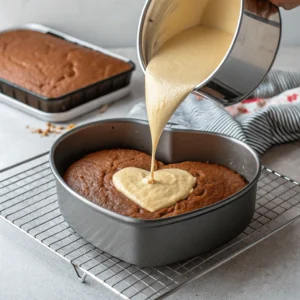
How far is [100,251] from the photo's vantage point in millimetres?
1261

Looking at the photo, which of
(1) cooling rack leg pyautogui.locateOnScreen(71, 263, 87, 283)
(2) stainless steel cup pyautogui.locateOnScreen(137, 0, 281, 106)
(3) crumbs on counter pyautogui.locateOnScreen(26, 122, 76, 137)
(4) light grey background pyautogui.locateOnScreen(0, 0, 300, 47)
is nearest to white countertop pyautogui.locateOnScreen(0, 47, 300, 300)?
(1) cooling rack leg pyautogui.locateOnScreen(71, 263, 87, 283)

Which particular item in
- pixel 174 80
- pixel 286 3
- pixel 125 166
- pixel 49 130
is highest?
pixel 286 3

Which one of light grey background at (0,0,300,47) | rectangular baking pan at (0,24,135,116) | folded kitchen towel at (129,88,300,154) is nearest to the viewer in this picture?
folded kitchen towel at (129,88,300,154)

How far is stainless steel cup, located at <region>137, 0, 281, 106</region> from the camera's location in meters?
1.21

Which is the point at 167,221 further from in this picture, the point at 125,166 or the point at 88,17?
the point at 88,17

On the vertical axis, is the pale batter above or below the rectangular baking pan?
above

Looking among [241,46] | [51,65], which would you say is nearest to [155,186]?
[241,46]

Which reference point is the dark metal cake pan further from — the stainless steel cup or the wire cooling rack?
the stainless steel cup

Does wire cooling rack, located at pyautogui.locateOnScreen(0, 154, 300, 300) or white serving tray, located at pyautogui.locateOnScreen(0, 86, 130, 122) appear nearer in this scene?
wire cooling rack, located at pyautogui.locateOnScreen(0, 154, 300, 300)

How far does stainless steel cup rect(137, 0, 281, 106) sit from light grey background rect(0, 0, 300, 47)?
103cm

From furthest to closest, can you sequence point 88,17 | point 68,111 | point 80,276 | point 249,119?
point 88,17, point 68,111, point 249,119, point 80,276

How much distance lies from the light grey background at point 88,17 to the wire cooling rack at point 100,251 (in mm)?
862

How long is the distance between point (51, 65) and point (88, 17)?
478 millimetres

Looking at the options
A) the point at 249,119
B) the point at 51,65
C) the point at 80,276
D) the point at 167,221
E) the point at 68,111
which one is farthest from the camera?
the point at 51,65
